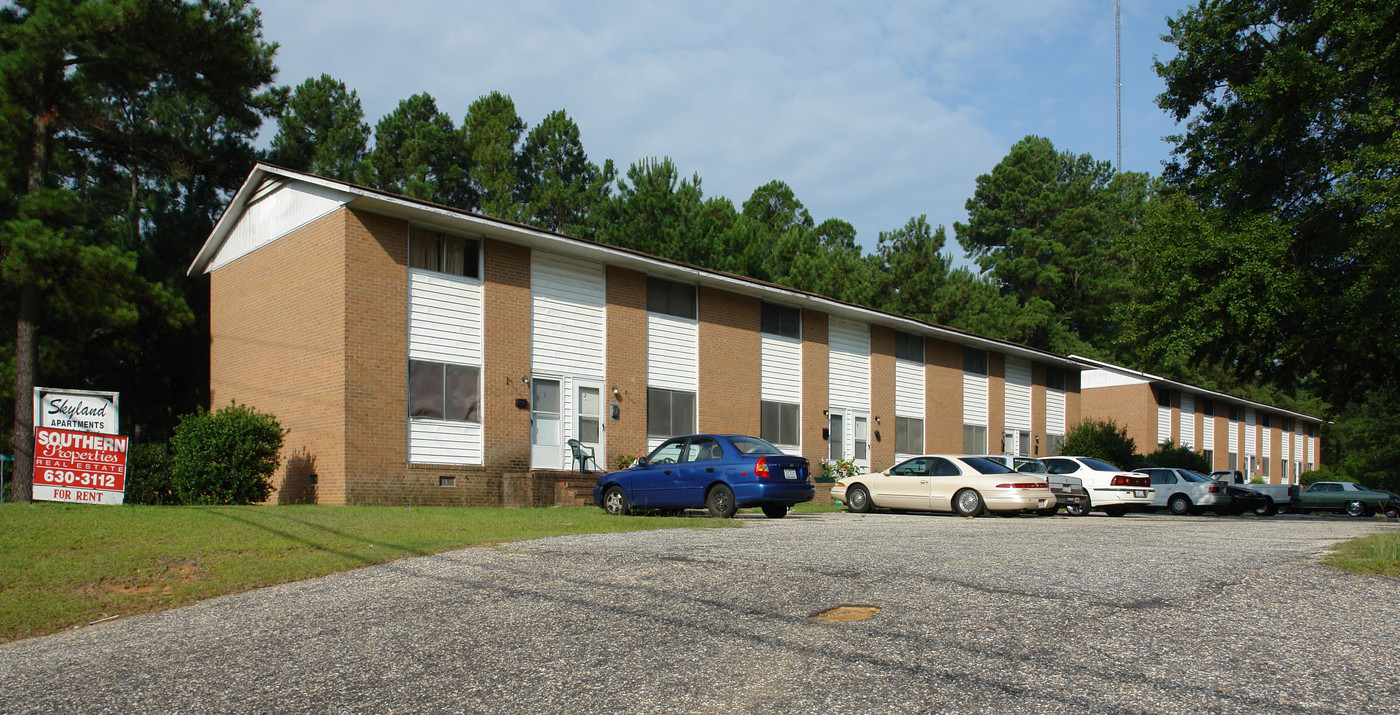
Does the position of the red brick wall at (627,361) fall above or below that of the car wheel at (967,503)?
above

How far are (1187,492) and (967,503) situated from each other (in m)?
12.2

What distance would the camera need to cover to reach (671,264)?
85.9 feet

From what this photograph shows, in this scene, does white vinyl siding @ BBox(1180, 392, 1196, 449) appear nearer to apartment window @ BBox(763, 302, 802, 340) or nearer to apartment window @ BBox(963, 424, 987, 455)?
apartment window @ BBox(963, 424, 987, 455)

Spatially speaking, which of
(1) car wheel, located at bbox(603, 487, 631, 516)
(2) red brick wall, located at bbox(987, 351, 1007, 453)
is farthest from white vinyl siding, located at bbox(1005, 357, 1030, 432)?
(1) car wheel, located at bbox(603, 487, 631, 516)

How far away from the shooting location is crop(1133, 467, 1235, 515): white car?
97.6 feet

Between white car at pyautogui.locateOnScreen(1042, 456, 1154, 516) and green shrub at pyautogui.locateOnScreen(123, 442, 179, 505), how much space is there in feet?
69.3

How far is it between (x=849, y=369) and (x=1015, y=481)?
12.5 m

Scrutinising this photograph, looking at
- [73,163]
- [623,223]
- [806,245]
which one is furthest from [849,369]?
[73,163]

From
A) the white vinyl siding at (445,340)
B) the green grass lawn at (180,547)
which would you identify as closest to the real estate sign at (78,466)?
the green grass lawn at (180,547)

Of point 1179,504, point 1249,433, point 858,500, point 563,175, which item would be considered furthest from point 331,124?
point 1249,433

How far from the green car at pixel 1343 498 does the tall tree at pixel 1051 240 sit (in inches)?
948

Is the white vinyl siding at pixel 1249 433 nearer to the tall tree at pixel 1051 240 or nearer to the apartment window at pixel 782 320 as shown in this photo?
the tall tree at pixel 1051 240

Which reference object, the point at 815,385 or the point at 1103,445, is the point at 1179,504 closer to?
the point at 1103,445

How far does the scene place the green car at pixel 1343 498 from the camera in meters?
36.6
